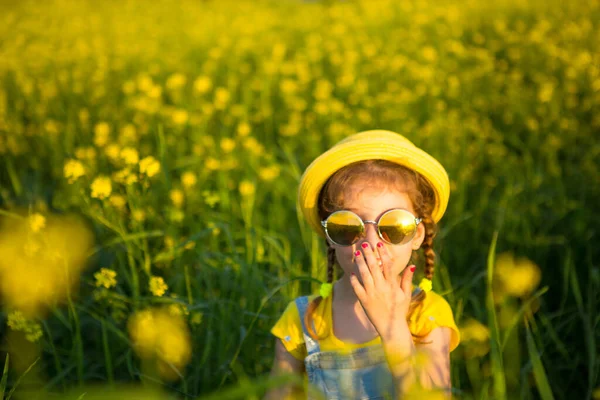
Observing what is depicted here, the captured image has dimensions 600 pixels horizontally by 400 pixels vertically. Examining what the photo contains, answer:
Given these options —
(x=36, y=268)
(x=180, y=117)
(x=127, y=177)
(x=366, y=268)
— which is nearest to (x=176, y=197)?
(x=127, y=177)

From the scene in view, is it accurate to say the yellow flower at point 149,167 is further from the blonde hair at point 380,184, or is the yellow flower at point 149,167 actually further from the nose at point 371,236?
the nose at point 371,236

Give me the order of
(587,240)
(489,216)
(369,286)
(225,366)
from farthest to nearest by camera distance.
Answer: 1. (489,216)
2. (587,240)
3. (225,366)
4. (369,286)

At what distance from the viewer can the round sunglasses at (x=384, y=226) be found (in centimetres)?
162

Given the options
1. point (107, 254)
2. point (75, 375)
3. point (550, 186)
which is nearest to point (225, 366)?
point (75, 375)

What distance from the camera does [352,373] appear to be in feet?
5.57

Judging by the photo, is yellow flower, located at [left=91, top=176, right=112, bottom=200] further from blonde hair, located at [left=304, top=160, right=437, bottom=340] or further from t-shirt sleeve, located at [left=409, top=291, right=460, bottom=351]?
t-shirt sleeve, located at [left=409, top=291, right=460, bottom=351]

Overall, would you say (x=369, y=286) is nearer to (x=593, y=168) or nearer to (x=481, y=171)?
(x=593, y=168)

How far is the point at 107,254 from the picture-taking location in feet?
9.09

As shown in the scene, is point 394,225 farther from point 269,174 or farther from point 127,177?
point 269,174

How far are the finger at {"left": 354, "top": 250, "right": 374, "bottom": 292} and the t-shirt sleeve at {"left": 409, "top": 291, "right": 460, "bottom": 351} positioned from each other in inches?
9.9

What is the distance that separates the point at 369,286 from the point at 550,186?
230 centimetres

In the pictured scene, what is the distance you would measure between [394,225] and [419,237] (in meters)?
0.21

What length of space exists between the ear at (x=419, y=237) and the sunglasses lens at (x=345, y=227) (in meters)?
0.22

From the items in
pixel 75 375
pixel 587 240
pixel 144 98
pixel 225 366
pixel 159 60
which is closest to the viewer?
pixel 225 366
